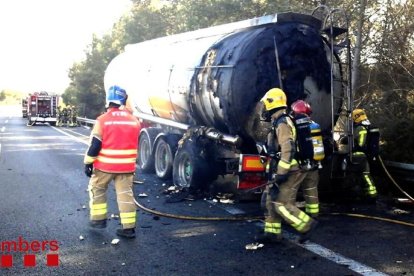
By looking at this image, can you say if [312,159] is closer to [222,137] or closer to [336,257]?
[336,257]

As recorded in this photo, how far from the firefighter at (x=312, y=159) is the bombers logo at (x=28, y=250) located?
289 cm

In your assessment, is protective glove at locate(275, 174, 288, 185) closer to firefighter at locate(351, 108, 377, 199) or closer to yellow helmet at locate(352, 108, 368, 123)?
firefighter at locate(351, 108, 377, 199)

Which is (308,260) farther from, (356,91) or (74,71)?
(74,71)

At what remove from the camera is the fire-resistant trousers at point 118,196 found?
18.1ft

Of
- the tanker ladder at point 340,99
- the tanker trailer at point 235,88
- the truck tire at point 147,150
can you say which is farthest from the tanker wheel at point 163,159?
the tanker ladder at point 340,99

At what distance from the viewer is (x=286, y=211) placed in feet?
17.1

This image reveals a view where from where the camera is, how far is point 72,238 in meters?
5.45

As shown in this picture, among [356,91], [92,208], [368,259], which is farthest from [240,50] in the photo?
[356,91]

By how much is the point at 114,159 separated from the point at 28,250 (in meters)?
1.35

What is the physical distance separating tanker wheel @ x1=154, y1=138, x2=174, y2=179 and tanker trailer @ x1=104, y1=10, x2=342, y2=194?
0.11 feet

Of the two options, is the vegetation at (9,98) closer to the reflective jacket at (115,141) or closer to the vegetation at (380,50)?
the vegetation at (380,50)

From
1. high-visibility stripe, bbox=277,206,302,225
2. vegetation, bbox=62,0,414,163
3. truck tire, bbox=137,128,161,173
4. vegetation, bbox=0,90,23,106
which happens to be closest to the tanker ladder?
vegetation, bbox=62,0,414,163

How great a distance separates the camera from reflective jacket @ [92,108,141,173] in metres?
5.52

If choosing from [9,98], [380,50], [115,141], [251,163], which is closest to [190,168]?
[251,163]
